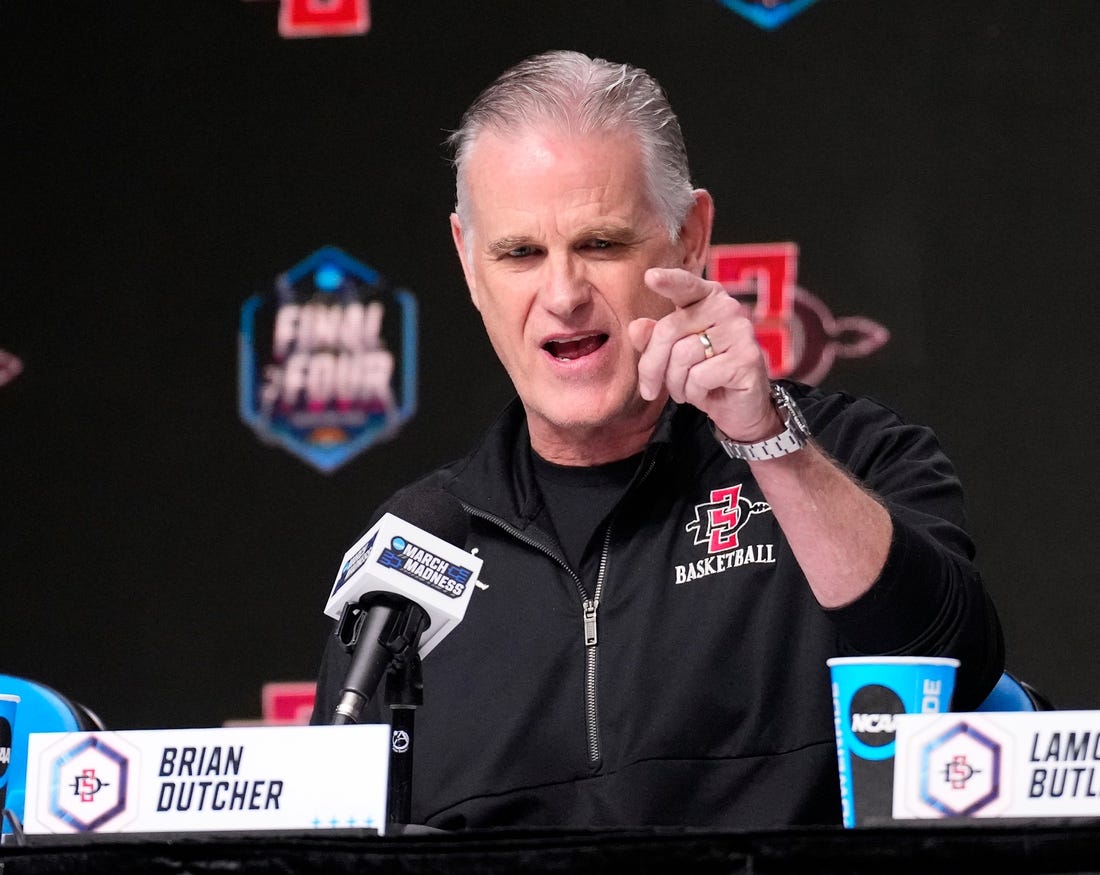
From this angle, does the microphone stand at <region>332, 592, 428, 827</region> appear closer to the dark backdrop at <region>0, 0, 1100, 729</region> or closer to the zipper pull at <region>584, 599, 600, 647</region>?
the zipper pull at <region>584, 599, 600, 647</region>

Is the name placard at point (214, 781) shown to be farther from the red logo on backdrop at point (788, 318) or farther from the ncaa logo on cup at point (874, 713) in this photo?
the red logo on backdrop at point (788, 318)

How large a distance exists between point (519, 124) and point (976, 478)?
3.61 ft

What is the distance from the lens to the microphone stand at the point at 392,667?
1008 mm

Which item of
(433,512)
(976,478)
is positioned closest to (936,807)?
(433,512)

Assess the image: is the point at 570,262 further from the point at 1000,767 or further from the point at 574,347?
the point at 1000,767

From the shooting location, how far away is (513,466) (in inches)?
67.6

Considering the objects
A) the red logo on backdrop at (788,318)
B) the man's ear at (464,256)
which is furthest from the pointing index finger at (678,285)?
the red logo on backdrop at (788,318)

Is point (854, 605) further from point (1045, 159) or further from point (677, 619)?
point (1045, 159)

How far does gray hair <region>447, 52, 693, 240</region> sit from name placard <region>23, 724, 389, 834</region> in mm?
854

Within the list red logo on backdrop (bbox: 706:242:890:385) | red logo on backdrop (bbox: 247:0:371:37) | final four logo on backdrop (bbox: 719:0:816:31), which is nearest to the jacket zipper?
red logo on backdrop (bbox: 706:242:890:385)

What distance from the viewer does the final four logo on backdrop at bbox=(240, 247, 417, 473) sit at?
2.56 meters

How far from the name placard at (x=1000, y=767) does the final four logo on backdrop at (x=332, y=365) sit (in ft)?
5.81

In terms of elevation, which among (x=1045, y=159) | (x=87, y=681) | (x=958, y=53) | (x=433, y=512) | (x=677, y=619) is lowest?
(x=87, y=681)

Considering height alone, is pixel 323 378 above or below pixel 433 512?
above
